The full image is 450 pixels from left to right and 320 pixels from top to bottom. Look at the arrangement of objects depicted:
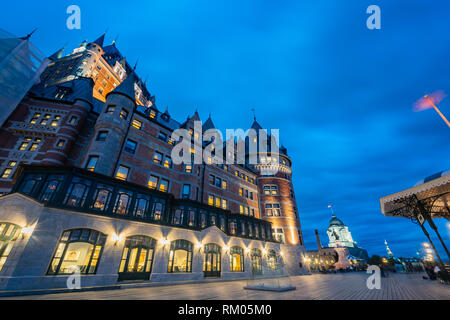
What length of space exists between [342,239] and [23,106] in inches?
5159

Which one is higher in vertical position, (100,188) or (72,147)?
(72,147)

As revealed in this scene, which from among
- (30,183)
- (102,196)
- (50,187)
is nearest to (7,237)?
(50,187)

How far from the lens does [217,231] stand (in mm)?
21438

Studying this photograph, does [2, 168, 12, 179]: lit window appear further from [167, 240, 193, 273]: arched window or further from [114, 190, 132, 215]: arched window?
[167, 240, 193, 273]: arched window

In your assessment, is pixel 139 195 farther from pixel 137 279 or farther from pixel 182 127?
pixel 182 127

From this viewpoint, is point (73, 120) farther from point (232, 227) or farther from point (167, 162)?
point (232, 227)

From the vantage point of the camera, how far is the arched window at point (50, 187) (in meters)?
12.6

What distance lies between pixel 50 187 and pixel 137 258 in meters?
8.30

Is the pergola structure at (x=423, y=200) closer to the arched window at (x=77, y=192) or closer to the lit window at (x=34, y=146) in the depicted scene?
the arched window at (x=77, y=192)

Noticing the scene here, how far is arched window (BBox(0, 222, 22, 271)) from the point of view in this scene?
1088 centimetres

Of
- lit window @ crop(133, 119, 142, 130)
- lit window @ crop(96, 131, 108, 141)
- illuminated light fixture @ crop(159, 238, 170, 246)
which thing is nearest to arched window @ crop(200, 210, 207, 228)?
illuminated light fixture @ crop(159, 238, 170, 246)

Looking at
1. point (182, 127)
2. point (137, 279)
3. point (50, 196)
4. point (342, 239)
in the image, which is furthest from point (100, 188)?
point (342, 239)

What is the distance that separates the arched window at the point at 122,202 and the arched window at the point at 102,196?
0.73 meters

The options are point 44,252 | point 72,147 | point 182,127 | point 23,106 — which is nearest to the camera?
point 44,252
